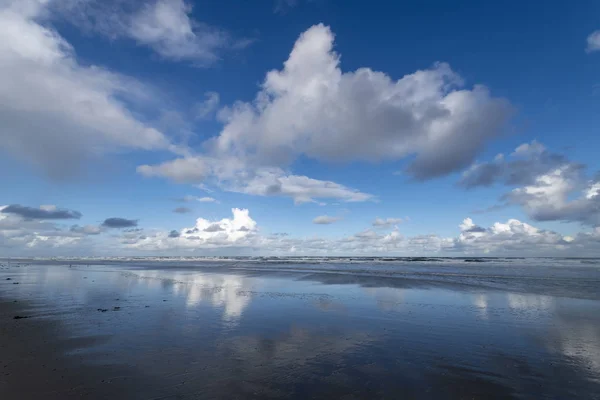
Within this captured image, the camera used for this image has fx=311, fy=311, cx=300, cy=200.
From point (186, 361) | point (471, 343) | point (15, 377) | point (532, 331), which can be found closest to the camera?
point (15, 377)

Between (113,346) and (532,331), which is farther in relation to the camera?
(532,331)

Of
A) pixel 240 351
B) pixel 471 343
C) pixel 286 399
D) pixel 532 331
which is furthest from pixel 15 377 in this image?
pixel 532 331

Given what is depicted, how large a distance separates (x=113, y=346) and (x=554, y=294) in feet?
97.7

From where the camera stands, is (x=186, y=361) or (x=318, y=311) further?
(x=318, y=311)

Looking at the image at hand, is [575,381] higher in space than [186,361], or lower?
lower

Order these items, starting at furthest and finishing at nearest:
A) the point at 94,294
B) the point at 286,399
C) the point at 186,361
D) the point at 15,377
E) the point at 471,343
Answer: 1. the point at 94,294
2. the point at 471,343
3. the point at 186,361
4. the point at 15,377
5. the point at 286,399

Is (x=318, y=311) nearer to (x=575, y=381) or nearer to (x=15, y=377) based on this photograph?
(x=575, y=381)

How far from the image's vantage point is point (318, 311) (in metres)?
17.4

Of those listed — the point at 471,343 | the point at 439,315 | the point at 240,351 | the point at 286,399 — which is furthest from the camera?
the point at 439,315

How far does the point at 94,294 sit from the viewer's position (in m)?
22.9

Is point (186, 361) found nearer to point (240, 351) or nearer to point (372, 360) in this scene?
point (240, 351)

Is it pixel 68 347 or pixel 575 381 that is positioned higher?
pixel 68 347

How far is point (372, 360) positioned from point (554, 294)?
23186mm

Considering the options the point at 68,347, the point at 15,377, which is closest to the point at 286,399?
the point at 15,377
